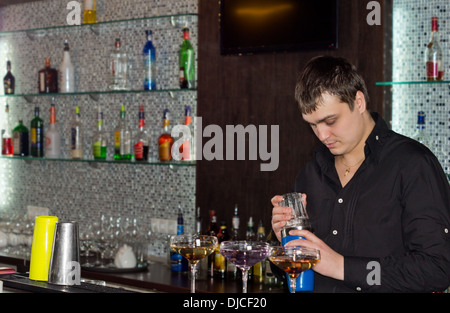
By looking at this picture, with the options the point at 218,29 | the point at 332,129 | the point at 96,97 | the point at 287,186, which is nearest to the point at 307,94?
the point at 332,129

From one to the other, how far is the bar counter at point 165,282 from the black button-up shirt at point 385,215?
3.53ft

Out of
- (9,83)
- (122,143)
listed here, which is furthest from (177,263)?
(9,83)

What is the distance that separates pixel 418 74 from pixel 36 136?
8.42 feet

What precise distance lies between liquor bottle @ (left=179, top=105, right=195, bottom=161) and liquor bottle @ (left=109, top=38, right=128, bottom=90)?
0.54 m

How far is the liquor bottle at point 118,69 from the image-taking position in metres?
4.28

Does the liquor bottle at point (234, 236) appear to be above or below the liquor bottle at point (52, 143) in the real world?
below

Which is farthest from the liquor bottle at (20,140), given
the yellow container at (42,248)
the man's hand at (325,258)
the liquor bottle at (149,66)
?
the man's hand at (325,258)

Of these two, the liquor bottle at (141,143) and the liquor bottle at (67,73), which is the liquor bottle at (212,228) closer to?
the liquor bottle at (141,143)

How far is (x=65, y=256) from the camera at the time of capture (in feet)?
7.23

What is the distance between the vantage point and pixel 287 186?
360cm

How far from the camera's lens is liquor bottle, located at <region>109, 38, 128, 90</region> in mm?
4277

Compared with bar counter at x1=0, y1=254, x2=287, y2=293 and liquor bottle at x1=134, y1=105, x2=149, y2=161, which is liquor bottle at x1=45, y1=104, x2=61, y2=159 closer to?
liquor bottle at x1=134, y1=105, x2=149, y2=161

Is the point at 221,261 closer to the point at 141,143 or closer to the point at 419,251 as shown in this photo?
the point at 141,143

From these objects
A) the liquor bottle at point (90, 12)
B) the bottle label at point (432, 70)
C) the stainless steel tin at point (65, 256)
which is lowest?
the stainless steel tin at point (65, 256)
